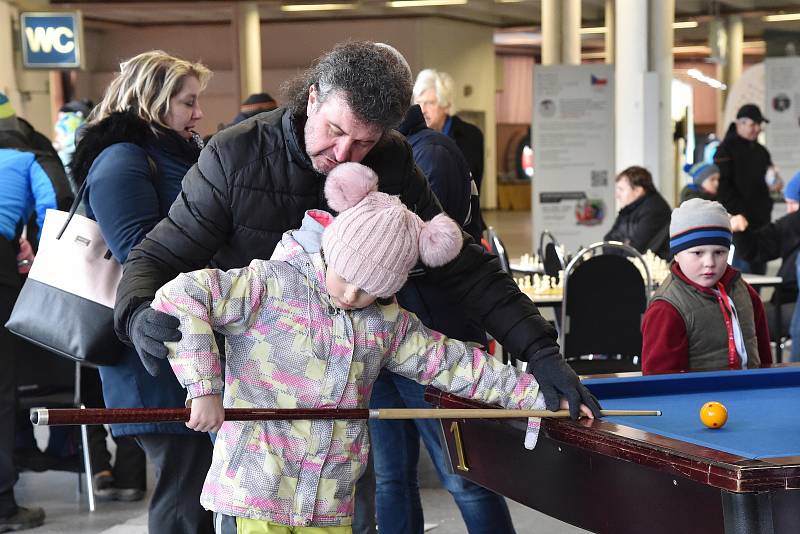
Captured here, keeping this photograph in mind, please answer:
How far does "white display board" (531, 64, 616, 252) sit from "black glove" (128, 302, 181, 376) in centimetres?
824

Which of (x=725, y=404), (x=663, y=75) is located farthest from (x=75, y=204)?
(x=663, y=75)

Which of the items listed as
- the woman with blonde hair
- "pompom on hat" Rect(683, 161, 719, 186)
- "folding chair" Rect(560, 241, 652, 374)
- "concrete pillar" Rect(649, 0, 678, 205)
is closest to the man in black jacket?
the woman with blonde hair

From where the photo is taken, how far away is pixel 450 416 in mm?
2254

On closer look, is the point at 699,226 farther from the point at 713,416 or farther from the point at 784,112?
the point at 784,112

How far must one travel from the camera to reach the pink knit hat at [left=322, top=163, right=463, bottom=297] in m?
2.11

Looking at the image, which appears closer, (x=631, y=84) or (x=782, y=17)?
(x=631, y=84)

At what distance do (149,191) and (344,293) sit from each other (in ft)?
3.29

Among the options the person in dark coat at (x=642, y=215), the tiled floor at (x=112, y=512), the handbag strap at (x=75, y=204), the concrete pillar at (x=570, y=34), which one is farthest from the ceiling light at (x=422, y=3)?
the handbag strap at (x=75, y=204)

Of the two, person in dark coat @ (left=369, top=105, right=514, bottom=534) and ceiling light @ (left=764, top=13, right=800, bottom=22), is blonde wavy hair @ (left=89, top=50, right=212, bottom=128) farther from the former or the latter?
ceiling light @ (left=764, top=13, right=800, bottom=22)

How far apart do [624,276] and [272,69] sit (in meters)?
17.1

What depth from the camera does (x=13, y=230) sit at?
14.4 feet

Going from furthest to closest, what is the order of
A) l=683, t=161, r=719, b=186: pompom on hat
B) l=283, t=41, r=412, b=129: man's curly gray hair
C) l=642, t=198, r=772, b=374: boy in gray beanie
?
l=683, t=161, r=719, b=186: pompom on hat < l=642, t=198, r=772, b=374: boy in gray beanie < l=283, t=41, r=412, b=129: man's curly gray hair

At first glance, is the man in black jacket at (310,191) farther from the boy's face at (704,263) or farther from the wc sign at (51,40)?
the wc sign at (51,40)

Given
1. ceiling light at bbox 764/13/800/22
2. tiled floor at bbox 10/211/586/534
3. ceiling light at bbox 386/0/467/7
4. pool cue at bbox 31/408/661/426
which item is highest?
ceiling light at bbox 386/0/467/7
